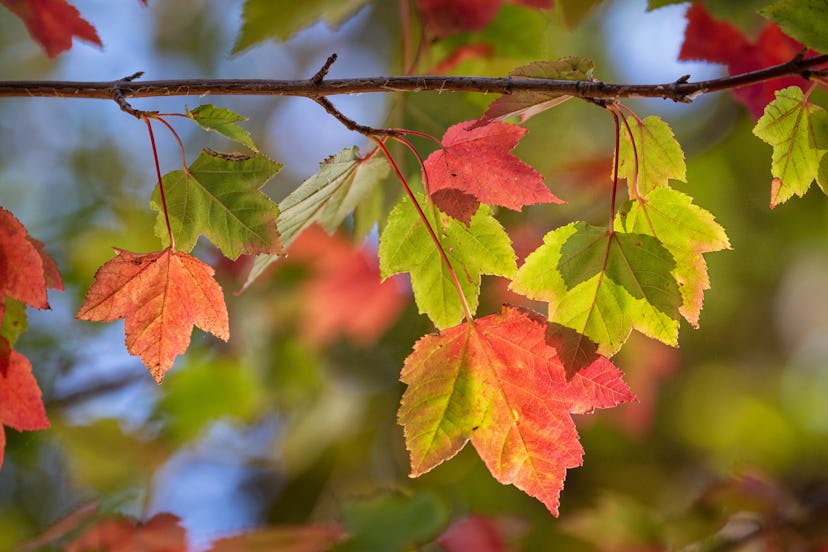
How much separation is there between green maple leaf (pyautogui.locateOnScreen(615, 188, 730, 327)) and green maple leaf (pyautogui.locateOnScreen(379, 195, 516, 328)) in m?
0.14

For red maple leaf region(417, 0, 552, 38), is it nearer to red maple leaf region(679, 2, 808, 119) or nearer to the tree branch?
red maple leaf region(679, 2, 808, 119)

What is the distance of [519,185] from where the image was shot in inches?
29.2

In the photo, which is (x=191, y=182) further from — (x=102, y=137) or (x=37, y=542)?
(x=102, y=137)

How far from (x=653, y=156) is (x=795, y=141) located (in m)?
0.12

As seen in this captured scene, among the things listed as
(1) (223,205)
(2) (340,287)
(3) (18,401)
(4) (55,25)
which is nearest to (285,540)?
(3) (18,401)

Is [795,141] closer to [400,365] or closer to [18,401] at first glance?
[18,401]

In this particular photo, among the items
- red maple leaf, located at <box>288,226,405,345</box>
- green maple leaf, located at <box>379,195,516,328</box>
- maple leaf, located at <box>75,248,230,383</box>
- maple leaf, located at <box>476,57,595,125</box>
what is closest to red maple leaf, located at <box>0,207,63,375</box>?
maple leaf, located at <box>75,248,230,383</box>

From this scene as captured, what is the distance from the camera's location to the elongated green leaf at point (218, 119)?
70cm

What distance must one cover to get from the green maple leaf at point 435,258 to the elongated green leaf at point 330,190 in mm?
72

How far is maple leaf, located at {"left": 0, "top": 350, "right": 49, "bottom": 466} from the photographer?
2.61 feet

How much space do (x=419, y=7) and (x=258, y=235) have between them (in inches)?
25.2

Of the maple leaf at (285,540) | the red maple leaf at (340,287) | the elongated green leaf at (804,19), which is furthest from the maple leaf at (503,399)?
the red maple leaf at (340,287)

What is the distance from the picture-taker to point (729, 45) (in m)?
1.13

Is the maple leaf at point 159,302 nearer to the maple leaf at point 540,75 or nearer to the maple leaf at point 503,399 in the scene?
the maple leaf at point 503,399
